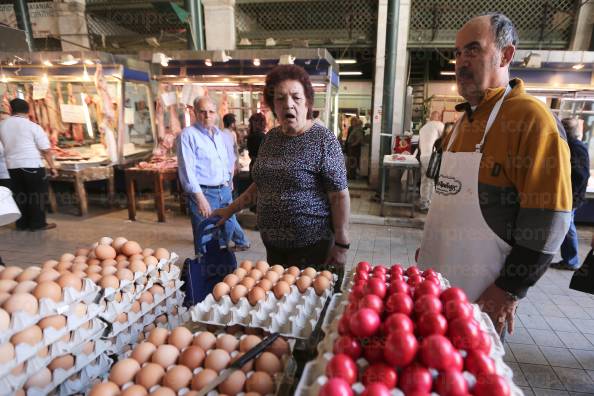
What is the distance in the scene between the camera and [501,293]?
61.7 inches

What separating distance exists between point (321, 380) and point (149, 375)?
592 mm

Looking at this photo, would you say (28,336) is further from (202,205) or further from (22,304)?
(202,205)

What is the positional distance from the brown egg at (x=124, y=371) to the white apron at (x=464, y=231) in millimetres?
1505

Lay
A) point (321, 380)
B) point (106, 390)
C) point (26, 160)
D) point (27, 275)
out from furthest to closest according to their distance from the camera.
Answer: point (26, 160), point (27, 275), point (106, 390), point (321, 380)

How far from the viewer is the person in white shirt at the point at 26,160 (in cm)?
548

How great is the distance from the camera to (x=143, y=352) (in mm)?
1214

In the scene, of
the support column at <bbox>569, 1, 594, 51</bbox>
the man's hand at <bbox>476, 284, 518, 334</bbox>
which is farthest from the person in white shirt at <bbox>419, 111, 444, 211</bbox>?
the man's hand at <bbox>476, 284, 518, 334</bbox>

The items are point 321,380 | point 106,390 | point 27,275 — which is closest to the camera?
point 321,380

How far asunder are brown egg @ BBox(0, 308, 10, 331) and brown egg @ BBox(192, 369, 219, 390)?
666 millimetres

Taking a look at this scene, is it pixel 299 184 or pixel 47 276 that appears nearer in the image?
pixel 47 276

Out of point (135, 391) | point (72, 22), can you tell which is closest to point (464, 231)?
point (135, 391)

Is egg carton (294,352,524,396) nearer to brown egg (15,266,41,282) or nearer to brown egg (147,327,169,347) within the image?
brown egg (147,327,169,347)

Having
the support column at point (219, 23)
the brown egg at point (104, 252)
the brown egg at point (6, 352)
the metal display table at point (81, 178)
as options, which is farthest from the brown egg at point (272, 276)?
the support column at point (219, 23)

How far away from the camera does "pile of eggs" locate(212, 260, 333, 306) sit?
5.21ft
